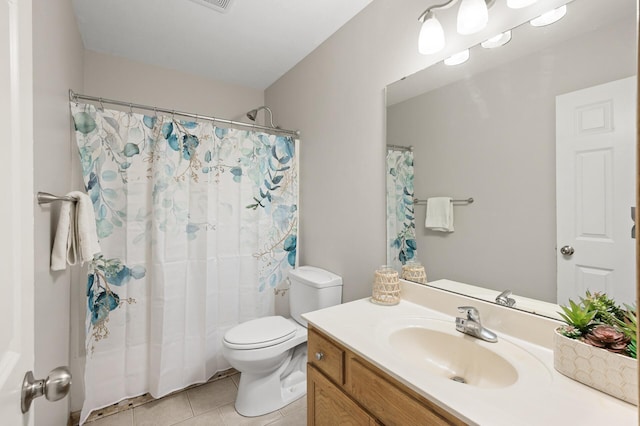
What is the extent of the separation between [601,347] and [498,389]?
29 centimetres

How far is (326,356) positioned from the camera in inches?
44.6

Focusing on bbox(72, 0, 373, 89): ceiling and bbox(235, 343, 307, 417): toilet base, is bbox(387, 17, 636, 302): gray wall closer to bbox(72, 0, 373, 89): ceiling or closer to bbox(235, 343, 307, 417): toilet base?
bbox(72, 0, 373, 89): ceiling

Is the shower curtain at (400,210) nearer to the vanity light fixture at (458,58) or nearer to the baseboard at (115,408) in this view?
the vanity light fixture at (458,58)

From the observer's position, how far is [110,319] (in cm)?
172

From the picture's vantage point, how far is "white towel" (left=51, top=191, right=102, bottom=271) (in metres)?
1.18

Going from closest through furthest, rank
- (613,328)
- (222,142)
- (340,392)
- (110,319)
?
(613,328)
(340,392)
(110,319)
(222,142)

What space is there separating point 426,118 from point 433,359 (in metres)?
1.06

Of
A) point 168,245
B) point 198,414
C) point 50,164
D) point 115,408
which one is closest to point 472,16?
point 50,164

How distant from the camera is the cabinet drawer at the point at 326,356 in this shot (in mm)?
1064

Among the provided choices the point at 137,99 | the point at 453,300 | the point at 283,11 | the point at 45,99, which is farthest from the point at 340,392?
the point at 137,99

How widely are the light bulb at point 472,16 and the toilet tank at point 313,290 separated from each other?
1.44 m

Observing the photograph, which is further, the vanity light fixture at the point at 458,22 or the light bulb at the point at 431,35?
the light bulb at the point at 431,35

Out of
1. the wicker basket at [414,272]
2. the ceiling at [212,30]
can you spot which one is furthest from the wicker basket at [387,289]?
the ceiling at [212,30]

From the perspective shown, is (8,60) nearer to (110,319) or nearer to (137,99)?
(110,319)
